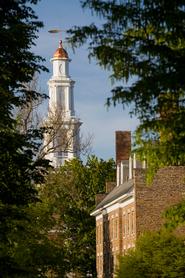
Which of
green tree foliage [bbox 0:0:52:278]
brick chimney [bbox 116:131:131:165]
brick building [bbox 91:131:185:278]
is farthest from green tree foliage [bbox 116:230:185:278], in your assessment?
brick chimney [bbox 116:131:131:165]

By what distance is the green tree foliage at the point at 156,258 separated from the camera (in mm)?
55219

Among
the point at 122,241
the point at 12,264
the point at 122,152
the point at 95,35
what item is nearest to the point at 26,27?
the point at 12,264

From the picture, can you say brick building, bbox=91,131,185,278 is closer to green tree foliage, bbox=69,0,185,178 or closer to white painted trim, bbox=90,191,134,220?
white painted trim, bbox=90,191,134,220

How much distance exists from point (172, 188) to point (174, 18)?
41.7 metres

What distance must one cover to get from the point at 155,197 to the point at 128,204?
12.3ft

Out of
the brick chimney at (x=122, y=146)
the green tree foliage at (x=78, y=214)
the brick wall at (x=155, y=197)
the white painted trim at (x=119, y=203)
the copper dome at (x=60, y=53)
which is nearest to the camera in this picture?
the brick wall at (x=155, y=197)

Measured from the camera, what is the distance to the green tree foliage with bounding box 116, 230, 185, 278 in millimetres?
55219

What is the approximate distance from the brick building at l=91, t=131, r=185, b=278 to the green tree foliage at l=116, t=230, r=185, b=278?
488 centimetres

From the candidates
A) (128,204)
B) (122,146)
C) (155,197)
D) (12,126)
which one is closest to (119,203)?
(128,204)

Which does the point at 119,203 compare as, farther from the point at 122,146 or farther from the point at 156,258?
the point at 156,258

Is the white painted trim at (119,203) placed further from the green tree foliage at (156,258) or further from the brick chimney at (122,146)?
the green tree foliage at (156,258)

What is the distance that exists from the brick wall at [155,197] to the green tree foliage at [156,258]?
18.5ft

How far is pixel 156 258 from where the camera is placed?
2201 inches

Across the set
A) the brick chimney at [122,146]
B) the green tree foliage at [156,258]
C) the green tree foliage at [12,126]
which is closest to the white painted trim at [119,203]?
the brick chimney at [122,146]
